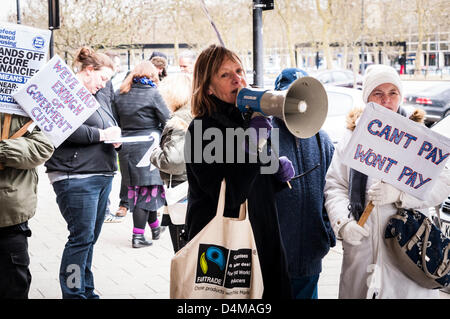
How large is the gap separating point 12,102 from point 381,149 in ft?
6.93

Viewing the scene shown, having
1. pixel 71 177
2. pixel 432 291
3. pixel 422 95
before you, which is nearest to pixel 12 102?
pixel 71 177

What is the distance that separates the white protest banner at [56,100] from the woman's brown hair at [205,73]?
1.27m

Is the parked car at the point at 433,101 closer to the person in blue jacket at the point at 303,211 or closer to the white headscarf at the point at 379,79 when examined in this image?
the white headscarf at the point at 379,79

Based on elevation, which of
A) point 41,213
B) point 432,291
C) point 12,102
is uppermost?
point 12,102

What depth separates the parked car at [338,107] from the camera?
8.20 meters

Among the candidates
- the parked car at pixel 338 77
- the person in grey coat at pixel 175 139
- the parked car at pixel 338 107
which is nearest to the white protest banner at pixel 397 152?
the person in grey coat at pixel 175 139

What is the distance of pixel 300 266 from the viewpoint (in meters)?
3.00

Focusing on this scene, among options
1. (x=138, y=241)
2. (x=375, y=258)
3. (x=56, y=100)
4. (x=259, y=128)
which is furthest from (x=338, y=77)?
(x=259, y=128)

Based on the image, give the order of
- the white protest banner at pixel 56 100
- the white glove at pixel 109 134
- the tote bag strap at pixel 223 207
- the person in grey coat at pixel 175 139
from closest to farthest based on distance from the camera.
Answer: the tote bag strap at pixel 223 207 < the white protest banner at pixel 56 100 < the person in grey coat at pixel 175 139 < the white glove at pixel 109 134

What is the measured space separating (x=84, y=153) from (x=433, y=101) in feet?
38.0

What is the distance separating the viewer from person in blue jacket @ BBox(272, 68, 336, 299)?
3.00 m

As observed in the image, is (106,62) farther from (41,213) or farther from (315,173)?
(41,213)

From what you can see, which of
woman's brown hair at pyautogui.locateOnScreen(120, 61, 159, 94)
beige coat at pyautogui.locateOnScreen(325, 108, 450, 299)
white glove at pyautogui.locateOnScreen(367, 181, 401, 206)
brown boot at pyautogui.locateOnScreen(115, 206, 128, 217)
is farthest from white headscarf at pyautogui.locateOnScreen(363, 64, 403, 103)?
brown boot at pyautogui.locateOnScreen(115, 206, 128, 217)

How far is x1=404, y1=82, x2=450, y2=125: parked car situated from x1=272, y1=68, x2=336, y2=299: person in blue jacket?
1122 cm
